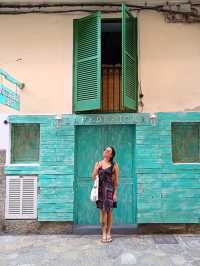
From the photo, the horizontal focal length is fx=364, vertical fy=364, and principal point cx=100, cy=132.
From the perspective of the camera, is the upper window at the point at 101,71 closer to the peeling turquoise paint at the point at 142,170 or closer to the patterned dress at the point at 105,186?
the peeling turquoise paint at the point at 142,170

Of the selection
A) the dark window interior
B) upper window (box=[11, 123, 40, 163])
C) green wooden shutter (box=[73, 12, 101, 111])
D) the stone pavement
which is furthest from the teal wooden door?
the dark window interior

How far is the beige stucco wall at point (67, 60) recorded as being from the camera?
24.9 ft

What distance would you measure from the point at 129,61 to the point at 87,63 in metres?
0.85

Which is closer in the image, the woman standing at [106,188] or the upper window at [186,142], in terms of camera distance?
the woman standing at [106,188]

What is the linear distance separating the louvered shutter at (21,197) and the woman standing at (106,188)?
1512mm

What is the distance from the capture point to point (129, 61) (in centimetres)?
738

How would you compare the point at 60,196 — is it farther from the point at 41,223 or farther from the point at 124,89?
the point at 124,89

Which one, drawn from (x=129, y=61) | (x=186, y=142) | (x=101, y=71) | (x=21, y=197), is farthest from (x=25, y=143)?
(x=186, y=142)

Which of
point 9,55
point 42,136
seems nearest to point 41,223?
point 42,136

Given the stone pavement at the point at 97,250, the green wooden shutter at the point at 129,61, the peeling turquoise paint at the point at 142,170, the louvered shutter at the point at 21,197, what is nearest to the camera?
the stone pavement at the point at 97,250

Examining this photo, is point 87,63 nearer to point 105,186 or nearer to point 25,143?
point 25,143

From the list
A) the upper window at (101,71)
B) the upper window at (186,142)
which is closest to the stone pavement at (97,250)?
the upper window at (186,142)

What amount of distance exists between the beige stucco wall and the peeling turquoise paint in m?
0.32

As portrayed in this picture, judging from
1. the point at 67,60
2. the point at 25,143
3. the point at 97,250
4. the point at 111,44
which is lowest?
the point at 97,250
